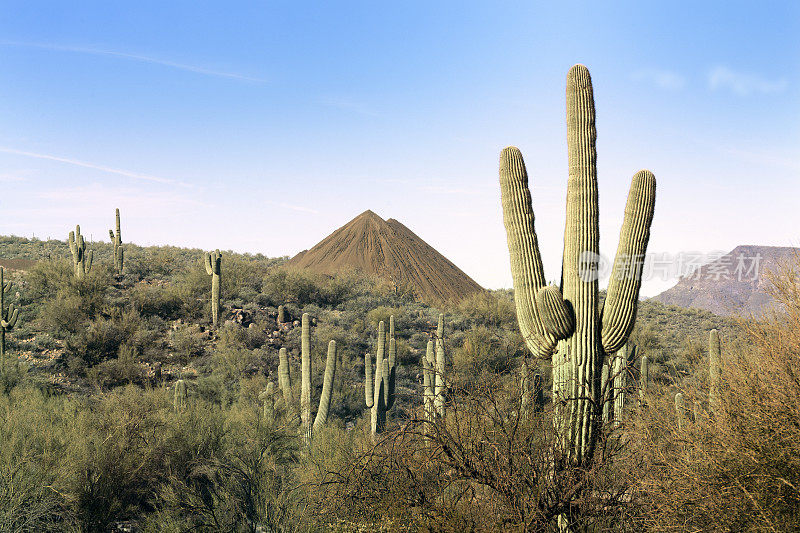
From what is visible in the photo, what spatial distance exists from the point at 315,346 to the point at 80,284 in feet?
33.8

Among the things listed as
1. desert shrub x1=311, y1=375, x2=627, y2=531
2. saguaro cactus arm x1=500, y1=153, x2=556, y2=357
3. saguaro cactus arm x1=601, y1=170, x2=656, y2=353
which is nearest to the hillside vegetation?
desert shrub x1=311, y1=375, x2=627, y2=531

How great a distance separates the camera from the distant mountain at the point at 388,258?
4588 centimetres

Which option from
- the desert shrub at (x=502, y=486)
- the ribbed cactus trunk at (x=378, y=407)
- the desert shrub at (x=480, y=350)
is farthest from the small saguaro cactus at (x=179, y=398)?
the desert shrub at (x=480, y=350)

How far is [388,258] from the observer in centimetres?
4766

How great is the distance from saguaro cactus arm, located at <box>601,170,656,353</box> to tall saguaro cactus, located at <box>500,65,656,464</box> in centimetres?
1

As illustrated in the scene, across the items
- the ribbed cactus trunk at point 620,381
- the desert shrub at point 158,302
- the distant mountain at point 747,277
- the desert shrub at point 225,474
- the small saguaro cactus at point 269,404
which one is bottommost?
the desert shrub at point 225,474

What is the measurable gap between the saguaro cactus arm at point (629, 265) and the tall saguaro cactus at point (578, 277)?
1cm

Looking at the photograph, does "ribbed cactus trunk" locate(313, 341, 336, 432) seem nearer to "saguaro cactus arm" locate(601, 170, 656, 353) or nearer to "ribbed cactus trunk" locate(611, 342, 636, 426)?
"ribbed cactus trunk" locate(611, 342, 636, 426)

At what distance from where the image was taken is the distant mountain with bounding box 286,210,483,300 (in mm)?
45875

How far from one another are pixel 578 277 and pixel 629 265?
2.59 feet

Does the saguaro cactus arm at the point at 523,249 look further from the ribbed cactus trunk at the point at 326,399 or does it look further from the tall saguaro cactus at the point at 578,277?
the ribbed cactus trunk at the point at 326,399

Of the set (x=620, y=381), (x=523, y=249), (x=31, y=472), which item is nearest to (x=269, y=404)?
(x=31, y=472)

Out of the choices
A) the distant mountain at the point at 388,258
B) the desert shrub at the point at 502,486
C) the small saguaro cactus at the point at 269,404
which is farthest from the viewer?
the distant mountain at the point at 388,258

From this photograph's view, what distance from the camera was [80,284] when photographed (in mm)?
24906
